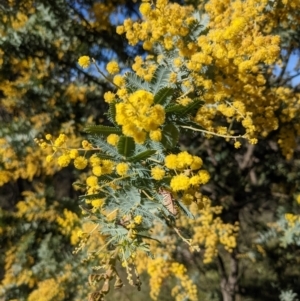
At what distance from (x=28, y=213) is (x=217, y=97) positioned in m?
3.48

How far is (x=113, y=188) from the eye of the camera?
4.86 feet

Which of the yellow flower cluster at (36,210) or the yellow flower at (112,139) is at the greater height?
the yellow flower cluster at (36,210)

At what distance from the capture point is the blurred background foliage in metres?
3.78

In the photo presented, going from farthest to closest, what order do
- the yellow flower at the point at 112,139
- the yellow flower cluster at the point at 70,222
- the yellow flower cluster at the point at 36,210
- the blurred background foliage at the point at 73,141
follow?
1. the yellow flower cluster at the point at 36,210
2. the yellow flower cluster at the point at 70,222
3. the blurred background foliage at the point at 73,141
4. the yellow flower at the point at 112,139

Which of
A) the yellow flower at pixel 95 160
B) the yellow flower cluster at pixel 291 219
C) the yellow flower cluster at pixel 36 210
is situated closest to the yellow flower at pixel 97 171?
the yellow flower at pixel 95 160

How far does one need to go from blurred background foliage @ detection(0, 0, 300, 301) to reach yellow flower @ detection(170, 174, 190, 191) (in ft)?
7.30

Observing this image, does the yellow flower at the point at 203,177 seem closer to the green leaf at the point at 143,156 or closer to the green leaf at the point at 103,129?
the green leaf at the point at 143,156

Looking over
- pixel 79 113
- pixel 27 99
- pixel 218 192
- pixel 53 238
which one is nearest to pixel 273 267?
pixel 218 192

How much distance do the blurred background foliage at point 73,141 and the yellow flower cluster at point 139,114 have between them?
2377 millimetres

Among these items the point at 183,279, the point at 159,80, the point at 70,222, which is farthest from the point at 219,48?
the point at 70,222

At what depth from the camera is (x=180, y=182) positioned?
4.13 ft

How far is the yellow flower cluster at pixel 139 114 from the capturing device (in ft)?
3.78

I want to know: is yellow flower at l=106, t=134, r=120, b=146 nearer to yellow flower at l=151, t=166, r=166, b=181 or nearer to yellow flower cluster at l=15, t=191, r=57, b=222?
yellow flower at l=151, t=166, r=166, b=181

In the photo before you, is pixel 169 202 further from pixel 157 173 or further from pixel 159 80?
pixel 159 80
